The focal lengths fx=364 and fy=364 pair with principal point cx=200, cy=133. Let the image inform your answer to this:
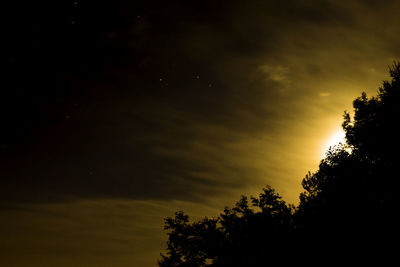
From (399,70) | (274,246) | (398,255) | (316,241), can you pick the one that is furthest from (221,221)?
(399,70)

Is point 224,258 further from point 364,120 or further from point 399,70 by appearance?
point 399,70

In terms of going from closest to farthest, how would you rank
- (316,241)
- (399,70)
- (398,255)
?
(398,255), (316,241), (399,70)

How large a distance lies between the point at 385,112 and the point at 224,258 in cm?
1267

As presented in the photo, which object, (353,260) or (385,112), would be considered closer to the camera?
(353,260)

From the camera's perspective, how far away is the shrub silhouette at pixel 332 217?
17.8 meters

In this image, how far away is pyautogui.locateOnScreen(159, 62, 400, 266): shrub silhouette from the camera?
17.8 m

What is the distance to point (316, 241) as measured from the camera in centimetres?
1877

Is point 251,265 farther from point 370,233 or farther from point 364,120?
point 364,120

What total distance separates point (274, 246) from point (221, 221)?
4.40 m

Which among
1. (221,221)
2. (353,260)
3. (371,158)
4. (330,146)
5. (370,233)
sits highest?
(330,146)

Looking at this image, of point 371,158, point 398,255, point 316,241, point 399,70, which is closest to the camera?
point 398,255

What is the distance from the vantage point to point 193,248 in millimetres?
22672

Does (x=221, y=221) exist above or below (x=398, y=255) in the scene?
above

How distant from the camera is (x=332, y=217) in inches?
742
